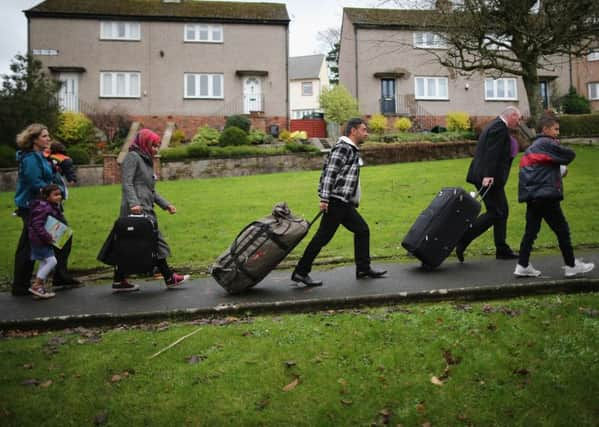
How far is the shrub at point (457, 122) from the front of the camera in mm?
31750

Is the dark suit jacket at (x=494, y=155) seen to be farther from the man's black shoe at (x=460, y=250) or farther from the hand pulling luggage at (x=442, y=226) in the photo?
the man's black shoe at (x=460, y=250)

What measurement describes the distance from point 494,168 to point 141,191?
15.9 ft

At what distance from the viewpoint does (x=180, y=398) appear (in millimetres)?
4172

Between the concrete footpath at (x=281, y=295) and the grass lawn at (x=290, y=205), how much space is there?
168 cm

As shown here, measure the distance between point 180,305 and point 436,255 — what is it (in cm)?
336

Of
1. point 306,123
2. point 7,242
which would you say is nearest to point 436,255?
point 7,242

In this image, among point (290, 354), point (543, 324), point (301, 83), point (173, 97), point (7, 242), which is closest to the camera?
point (290, 354)

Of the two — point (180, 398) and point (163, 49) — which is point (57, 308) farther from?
point (163, 49)

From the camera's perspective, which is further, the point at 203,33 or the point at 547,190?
the point at 203,33

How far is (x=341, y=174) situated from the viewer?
6816mm

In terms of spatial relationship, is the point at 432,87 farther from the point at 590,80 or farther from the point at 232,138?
the point at 232,138

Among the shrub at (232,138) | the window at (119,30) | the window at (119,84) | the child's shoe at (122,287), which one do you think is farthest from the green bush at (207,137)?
the child's shoe at (122,287)

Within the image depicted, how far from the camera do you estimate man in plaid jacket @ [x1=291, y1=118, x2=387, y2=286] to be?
6766mm

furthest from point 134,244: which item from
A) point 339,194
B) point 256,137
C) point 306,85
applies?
point 306,85
